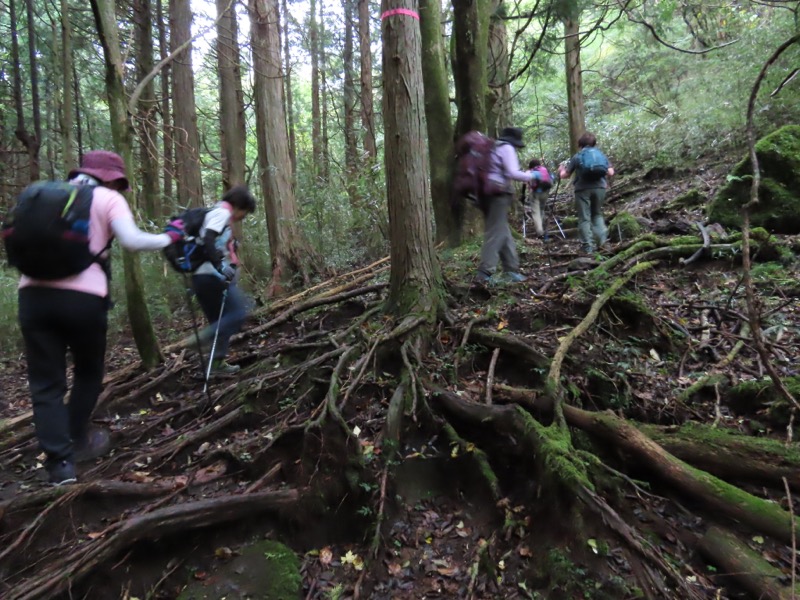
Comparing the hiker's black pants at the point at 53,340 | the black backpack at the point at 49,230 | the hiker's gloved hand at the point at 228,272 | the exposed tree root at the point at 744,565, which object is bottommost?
the exposed tree root at the point at 744,565

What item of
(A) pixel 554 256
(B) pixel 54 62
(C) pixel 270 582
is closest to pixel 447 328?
(C) pixel 270 582

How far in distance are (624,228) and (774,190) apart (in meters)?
1.99

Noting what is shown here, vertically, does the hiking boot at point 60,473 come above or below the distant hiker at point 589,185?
below

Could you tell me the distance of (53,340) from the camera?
318 centimetres

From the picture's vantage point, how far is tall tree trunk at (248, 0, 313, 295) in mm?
9172

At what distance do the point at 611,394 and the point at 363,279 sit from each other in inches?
158

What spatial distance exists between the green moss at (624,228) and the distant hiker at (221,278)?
586cm

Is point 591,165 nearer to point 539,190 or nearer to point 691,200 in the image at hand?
point 539,190

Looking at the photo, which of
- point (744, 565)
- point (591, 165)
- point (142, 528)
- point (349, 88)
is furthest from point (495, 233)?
point (349, 88)

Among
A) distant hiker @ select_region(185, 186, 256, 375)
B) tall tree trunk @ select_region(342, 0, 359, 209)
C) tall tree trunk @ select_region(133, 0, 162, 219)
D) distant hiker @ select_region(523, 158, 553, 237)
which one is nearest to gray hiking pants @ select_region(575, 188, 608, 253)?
distant hiker @ select_region(523, 158, 553, 237)

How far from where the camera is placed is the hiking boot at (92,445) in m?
3.75

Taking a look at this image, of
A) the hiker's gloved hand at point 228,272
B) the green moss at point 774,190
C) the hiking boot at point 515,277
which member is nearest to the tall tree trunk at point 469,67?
the hiking boot at point 515,277

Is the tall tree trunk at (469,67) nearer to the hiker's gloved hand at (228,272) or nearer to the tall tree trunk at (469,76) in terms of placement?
the tall tree trunk at (469,76)

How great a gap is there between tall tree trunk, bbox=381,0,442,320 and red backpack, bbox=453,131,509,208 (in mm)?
1401
